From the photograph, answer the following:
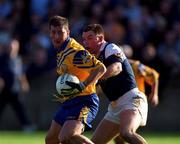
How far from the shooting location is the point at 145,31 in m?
21.3

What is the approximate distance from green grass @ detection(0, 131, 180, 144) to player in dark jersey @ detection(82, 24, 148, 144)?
487 cm

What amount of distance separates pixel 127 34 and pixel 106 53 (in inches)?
364

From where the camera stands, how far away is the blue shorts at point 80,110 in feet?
38.2

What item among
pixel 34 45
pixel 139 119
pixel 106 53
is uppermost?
pixel 106 53

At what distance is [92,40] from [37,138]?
6.69 m

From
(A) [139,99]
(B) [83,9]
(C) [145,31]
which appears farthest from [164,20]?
(A) [139,99]

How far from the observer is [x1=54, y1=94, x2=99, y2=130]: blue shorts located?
11656mm

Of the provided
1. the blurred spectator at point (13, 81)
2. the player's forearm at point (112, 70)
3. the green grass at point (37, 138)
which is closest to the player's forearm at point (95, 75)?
the player's forearm at point (112, 70)

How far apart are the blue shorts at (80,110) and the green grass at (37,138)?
5.30 metres

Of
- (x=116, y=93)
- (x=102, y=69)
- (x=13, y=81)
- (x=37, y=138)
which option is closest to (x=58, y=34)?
(x=102, y=69)

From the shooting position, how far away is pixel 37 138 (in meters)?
18.5

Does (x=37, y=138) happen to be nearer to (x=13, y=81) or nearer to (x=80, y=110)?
(x=13, y=81)

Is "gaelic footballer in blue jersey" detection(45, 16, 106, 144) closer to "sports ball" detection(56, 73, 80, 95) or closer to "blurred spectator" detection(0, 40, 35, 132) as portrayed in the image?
"sports ball" detection(56, 73, 80, 95)

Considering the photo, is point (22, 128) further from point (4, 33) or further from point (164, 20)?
point (164, 20)
